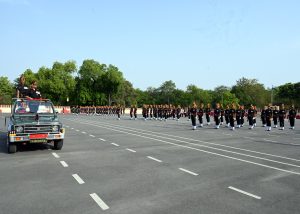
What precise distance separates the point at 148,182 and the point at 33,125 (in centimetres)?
590

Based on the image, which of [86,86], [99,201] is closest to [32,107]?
[99,201]

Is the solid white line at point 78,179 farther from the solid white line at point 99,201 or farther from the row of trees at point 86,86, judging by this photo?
the row of trees at point 86,86

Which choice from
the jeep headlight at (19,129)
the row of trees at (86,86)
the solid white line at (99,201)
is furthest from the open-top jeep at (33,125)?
the row of trees at (86,86)

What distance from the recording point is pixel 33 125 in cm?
1147

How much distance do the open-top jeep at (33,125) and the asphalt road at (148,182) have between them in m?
0.49

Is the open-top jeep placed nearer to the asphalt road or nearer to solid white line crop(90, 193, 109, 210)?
the asphalt road

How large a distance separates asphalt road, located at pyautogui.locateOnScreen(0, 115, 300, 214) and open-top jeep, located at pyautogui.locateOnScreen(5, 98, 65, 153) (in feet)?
1.62

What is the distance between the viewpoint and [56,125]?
12000 mm

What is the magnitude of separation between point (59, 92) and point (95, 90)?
33.5ft

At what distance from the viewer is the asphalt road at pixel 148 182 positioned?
5602 mm

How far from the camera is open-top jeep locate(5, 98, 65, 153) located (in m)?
11.3

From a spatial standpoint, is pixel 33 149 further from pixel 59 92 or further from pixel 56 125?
pixel 59 92

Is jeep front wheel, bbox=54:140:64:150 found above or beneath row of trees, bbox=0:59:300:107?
beneath

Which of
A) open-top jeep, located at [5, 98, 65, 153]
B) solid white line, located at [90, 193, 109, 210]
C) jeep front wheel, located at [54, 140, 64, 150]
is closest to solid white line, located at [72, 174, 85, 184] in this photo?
solid white line, located at [90, 193, 109, 210]
